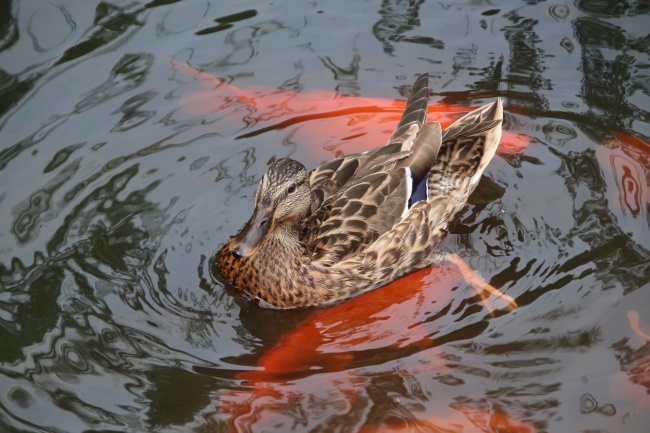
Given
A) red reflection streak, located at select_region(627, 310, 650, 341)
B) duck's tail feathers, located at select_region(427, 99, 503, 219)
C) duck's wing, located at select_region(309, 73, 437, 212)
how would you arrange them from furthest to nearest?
duck's tail feathers, located at select_region(427, 99, 503, 219)
duck's wing, located at select_region(309, 73, 437, 212)
red reflection streak, located at select_region(627, 310, 650, 341)

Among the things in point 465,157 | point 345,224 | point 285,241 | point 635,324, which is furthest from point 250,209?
point 635,324

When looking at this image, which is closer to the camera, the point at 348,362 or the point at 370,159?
the point at 348,362

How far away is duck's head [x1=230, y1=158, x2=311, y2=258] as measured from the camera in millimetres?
5559

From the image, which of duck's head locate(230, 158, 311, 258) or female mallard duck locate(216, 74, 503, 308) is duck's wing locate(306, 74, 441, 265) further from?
duck's head locate(230, 158, 311, 258)

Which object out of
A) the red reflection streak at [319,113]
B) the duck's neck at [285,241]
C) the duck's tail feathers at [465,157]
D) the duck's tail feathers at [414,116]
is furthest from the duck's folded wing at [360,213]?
the red reflection streak at [319,113]

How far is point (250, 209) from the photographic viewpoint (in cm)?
659

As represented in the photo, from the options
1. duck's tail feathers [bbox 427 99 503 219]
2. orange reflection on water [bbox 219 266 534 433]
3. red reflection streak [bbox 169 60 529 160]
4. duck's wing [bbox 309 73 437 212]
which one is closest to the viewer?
orange reflection on water [bbox 219 266 534 433]

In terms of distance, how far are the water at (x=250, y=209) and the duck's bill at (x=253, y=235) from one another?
1.71ft

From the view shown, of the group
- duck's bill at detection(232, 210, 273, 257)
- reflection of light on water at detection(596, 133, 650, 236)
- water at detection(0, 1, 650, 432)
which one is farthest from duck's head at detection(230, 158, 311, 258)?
reflection of light on water at detection(596, 133, 650, 236)

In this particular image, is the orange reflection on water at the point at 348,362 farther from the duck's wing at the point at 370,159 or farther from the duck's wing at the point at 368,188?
the duck's wing at the point at 370,159

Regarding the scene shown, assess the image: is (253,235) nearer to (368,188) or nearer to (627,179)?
(368,188)

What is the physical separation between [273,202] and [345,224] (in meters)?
0.57

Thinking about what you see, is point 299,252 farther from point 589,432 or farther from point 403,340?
point 589,432

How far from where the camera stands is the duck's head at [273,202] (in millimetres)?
5559
